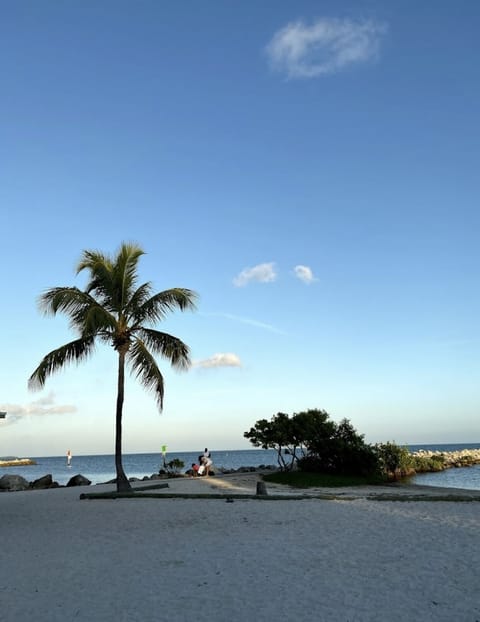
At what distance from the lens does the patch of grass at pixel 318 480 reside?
27953mm

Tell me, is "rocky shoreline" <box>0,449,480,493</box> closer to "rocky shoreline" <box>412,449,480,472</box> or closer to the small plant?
"rocky shoreline" <box>412,449,480,472</box>

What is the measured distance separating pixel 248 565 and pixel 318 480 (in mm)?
20008

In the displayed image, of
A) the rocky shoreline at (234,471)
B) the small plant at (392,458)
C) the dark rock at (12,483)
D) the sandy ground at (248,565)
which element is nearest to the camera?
the sandy ground at (248,565)

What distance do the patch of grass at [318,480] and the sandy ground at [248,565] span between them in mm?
11935

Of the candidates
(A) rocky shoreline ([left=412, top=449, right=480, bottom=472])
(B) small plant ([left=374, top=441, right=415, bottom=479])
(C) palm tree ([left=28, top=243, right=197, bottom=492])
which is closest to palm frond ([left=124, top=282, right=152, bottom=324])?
(C) palm tree ([left=28, top=243, right=197, bottom=492])

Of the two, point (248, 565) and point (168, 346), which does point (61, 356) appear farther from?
point (248, 565)

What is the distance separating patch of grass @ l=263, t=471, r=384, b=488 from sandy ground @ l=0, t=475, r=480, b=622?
11935mm

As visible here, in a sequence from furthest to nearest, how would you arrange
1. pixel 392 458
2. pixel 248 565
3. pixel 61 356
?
pixel 392 458, pixel 61 356, pixel 248 565

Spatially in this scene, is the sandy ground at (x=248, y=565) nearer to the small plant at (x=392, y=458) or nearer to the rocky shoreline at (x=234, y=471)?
the rocky shoreline at (x=234, y=471)

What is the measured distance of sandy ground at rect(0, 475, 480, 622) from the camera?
7375 millimetres

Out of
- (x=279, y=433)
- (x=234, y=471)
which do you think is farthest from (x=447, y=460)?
(x=279, y=433)

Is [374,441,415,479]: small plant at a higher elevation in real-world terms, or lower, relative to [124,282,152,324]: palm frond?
lower

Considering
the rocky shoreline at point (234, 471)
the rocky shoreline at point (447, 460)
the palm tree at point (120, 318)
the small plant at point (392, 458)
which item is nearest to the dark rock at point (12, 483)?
the rocky shoreline at point (234, 471)

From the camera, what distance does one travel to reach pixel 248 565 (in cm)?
959
